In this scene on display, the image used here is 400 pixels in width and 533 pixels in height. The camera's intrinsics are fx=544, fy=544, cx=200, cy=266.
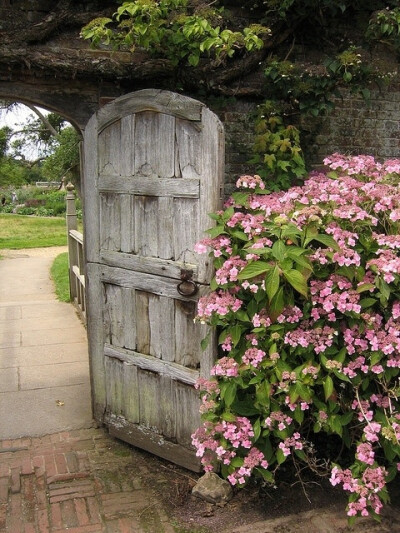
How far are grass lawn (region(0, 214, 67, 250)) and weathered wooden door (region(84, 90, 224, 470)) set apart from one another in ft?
43.4

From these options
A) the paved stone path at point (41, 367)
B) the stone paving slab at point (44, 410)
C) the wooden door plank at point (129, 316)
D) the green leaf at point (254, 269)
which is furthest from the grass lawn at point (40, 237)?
the green leaf at point (254, 269)

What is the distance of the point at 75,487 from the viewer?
11.1 feet

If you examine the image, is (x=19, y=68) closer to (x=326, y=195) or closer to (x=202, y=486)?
(x=326, y=195)

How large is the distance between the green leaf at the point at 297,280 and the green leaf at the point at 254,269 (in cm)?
11

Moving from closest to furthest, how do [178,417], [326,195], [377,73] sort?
[326,195] → [178,417] → [377,73]

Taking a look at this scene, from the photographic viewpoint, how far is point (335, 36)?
4344mm

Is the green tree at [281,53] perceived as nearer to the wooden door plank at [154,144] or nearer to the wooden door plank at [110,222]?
the wooden door plank at [154,144]

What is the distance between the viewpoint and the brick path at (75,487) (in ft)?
9.93

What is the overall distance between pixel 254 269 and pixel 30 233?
18.8m

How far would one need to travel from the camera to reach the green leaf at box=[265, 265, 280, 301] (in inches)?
101

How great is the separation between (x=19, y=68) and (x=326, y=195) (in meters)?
2.27

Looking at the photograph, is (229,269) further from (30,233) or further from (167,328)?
(30,233)

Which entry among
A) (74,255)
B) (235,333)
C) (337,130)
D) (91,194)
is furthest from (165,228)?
(74,255)

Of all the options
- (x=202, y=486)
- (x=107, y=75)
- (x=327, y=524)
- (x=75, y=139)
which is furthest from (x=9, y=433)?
(x=75, y=139)
